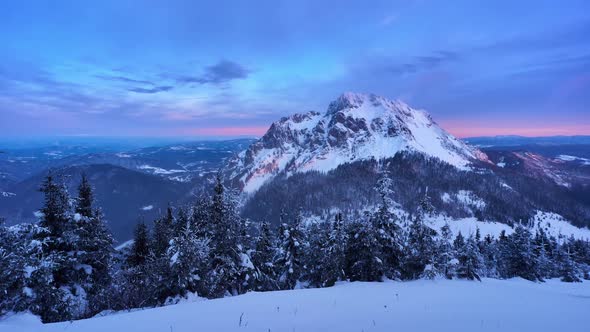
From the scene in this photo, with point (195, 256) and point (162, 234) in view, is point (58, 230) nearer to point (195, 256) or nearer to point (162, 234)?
point (195, 256)

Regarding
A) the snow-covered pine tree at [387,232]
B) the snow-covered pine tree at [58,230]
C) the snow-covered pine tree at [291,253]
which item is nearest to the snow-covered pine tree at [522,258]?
the snow-covered pine tree at [387,232]

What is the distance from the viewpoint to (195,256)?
1396 centimetres

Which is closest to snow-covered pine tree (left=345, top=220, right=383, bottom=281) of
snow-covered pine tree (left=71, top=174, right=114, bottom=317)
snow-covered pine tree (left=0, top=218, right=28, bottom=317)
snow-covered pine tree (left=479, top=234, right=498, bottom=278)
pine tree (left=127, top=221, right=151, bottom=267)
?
snow-covered pine tree (left=71, top=174, right=114, bottom=317)

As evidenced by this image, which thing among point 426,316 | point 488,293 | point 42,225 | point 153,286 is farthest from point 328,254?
point 42,225

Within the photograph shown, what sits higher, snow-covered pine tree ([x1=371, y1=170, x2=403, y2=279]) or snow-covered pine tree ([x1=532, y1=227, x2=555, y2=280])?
snow-covered pine tree ([x1=371, y1=170, x2=403, y2=279])

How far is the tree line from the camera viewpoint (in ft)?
38.7

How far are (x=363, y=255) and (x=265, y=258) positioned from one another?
11.0 metres

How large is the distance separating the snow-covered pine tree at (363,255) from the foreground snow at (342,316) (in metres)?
7.11

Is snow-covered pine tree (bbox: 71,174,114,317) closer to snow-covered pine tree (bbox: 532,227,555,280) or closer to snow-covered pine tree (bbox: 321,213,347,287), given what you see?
snow-covered pine tree (bbox: 321,213,347,287)

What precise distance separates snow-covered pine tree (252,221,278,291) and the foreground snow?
1242 cm

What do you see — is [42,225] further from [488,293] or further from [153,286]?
[488,293]

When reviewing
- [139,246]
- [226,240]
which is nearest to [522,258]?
[226,240]

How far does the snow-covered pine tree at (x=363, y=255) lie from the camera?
1772 centimetres

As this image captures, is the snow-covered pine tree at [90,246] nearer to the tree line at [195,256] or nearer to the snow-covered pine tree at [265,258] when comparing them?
the tree line at [195,256]
